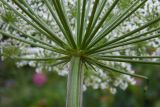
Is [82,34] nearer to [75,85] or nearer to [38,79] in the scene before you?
[75,85]

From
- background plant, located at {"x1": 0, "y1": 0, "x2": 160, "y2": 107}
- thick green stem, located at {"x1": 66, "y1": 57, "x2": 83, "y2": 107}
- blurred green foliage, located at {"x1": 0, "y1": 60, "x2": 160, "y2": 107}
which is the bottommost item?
blurred green foliage, located at {"x1": 0, "y1": 60, "x2": 160, "y2": 107}

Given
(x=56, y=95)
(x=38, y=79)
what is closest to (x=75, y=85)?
(x=38, y=79)

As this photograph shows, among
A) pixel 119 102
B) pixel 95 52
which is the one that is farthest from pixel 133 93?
pixel 95 52

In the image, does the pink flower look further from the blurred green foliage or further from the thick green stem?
the thick green stem

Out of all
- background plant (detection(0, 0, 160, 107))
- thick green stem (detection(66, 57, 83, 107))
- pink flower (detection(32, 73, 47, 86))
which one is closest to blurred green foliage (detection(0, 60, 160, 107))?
pink flower (detection(32, 73, 47, 86))

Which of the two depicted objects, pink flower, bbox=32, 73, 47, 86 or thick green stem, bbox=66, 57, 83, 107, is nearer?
thick green stem, bbox=66, 57, 83, 107

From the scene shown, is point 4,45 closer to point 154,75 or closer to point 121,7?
point 121,7

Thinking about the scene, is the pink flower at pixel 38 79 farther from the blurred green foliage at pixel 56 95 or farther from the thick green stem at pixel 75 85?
the thick green stem at pixel 75 85
